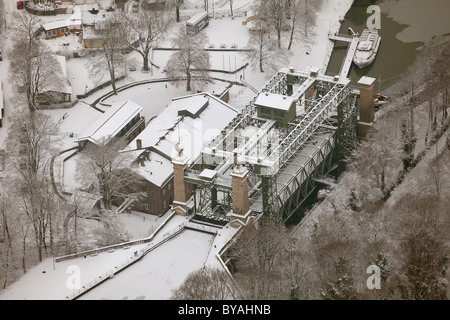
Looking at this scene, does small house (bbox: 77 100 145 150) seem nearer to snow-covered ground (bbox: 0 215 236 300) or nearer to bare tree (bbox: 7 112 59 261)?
bare tree (bbox: 7 112 59 261)

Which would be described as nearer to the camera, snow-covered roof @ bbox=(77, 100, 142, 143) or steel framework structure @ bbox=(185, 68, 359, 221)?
steel framework structure @ bbox=(185, 68, 359, 221)

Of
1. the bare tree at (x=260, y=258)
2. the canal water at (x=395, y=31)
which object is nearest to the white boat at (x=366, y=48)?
the canal water at (x=395, y=31)

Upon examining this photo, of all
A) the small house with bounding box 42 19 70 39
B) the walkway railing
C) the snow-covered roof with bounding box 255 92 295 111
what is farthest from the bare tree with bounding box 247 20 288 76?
the walkway railing

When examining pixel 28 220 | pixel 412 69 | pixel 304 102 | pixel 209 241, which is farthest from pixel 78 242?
pixel 412 69

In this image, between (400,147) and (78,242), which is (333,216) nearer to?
(400,147)

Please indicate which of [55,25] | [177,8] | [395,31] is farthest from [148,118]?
[395,31]
